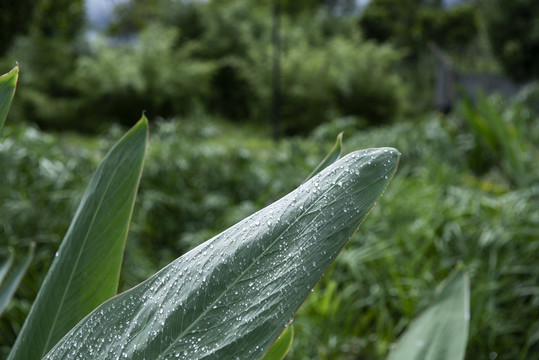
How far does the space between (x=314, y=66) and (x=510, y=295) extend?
10759 mm

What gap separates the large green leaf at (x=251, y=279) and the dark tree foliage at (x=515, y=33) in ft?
29.2

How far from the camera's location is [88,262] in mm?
376

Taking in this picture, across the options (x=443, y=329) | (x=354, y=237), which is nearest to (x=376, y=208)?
(x=354, y=237)

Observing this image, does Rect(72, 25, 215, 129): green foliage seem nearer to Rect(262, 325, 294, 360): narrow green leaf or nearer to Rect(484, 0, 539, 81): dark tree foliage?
Rect(484, 0, 539, 81): dark tree foliage

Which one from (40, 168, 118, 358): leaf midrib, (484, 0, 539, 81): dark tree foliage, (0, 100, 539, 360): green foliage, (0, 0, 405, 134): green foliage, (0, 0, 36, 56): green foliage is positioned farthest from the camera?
(0, 0, 405, 134): green foliage

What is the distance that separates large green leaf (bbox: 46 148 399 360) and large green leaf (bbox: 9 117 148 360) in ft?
0.36

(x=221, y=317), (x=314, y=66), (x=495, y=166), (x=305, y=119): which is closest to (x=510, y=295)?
(x=221, y=317)

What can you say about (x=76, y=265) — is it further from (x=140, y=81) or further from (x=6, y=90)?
(x=140, y=81)

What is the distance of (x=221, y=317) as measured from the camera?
0.26 m

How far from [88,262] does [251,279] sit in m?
0.17

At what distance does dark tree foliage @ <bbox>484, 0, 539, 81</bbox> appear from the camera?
7.99m

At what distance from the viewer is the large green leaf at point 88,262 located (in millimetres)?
373

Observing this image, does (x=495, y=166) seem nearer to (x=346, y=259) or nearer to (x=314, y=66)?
(x=346, y=259)

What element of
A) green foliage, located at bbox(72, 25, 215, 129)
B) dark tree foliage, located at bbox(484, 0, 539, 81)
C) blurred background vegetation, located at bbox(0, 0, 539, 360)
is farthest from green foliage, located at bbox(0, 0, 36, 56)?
green foliage, located at bbox(72, 25, 215, 129)
